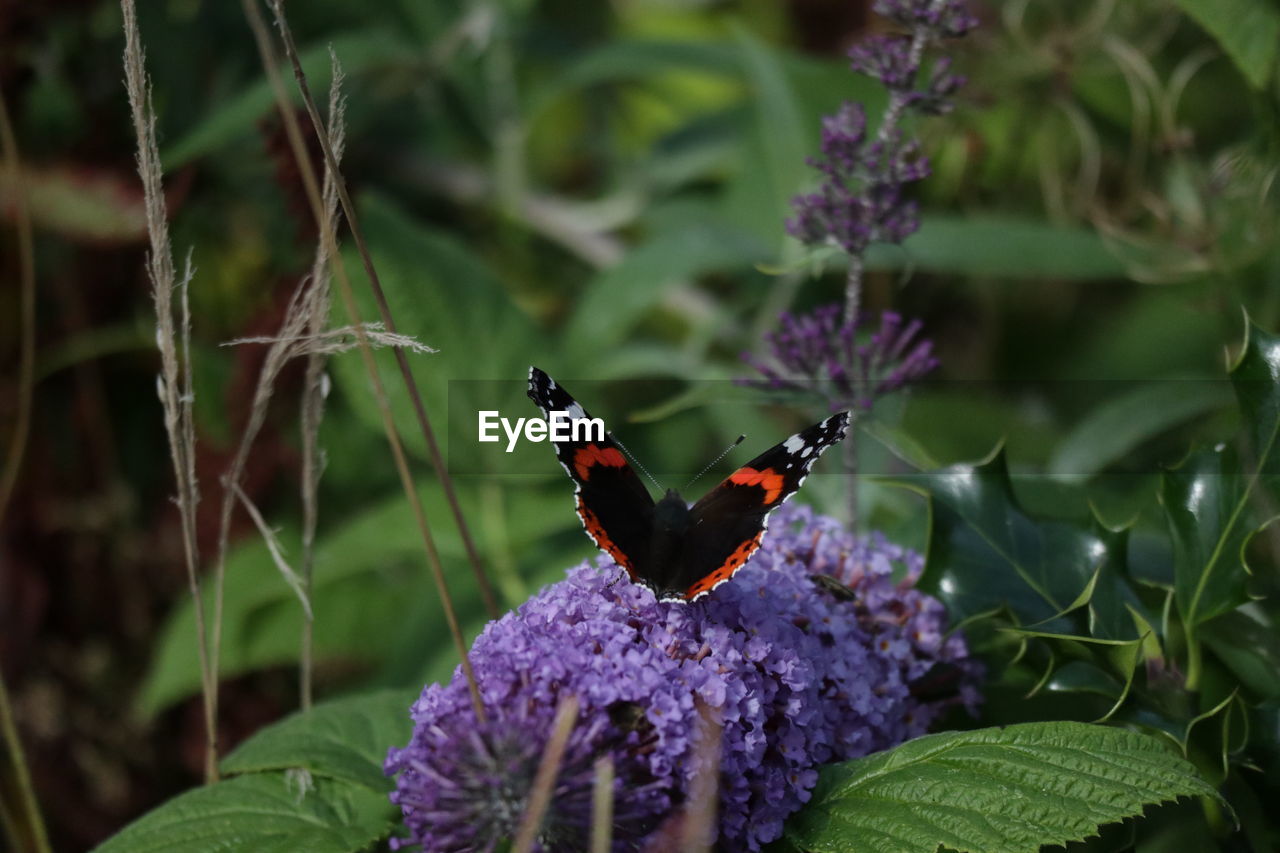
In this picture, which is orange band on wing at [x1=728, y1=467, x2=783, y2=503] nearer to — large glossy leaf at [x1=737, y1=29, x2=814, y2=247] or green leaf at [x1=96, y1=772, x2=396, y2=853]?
green leaf at [x1=96, y1=772, x2=396, y2=853]

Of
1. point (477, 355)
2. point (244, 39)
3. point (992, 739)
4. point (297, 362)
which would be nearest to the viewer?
point (992, 739)

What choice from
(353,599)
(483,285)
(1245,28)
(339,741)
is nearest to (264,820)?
(339,741)

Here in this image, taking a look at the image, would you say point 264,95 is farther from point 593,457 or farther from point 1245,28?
point 1245,28

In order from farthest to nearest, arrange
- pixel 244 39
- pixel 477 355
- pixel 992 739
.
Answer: pixel 244 39 < pixel 477 355 < pixel 992 739

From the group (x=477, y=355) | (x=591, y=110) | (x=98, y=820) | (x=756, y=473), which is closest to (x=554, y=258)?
(x=591, y=110)

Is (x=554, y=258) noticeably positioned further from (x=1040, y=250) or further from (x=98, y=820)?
(x=98, y=820)

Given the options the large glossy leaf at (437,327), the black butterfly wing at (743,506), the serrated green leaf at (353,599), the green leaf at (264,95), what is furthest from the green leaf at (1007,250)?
the black butterfly wing at (743,506)

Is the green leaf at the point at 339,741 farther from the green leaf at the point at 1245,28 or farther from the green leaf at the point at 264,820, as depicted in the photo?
the green leaf at the point at 1245,28
